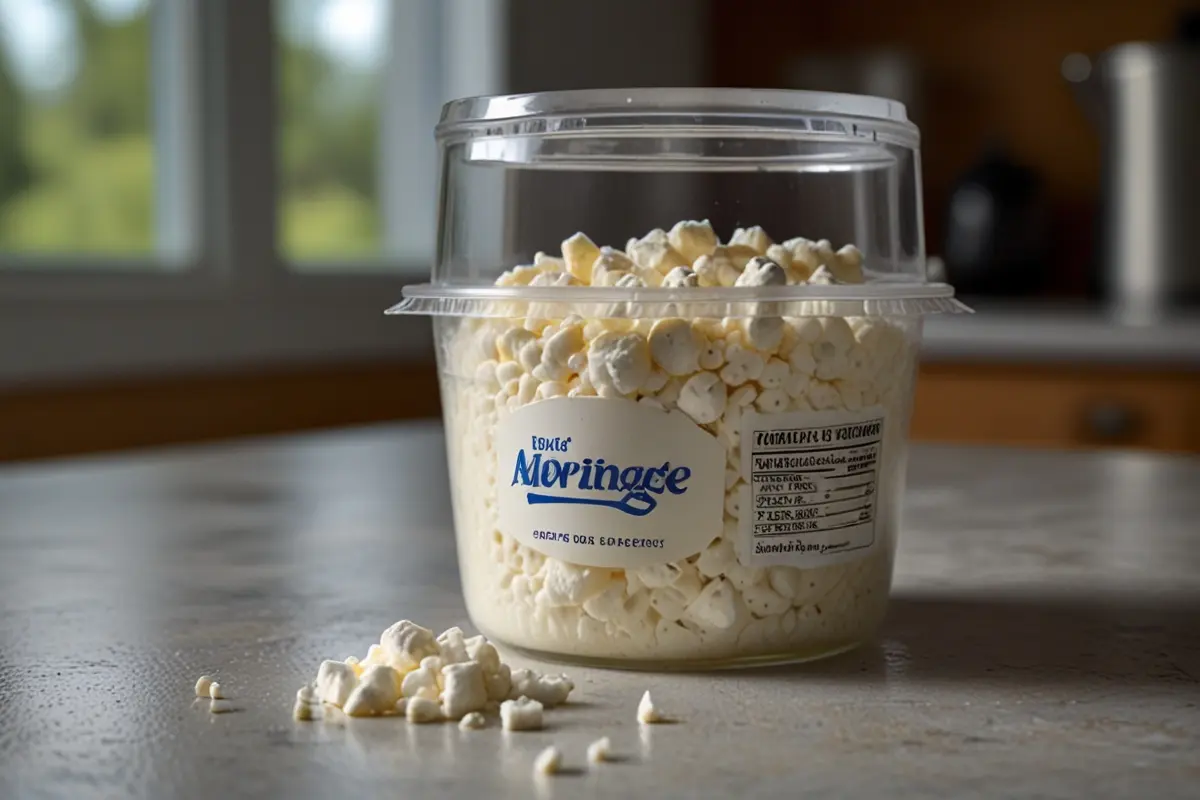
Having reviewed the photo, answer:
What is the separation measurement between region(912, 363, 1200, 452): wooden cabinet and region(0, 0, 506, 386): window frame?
90 cm

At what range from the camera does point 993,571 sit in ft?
2.81

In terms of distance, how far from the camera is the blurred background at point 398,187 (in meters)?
1.89

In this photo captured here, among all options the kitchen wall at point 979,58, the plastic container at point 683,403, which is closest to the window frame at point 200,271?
the kitchen wall at point 979,58

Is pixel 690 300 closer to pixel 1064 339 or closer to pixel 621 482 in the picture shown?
pixel 621 482

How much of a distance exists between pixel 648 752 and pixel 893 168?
0.35 metres

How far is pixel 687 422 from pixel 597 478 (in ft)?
0.14

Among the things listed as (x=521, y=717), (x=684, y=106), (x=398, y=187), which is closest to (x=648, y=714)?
(x=521, y=717)

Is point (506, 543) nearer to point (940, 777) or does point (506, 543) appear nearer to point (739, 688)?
point (739, 688)

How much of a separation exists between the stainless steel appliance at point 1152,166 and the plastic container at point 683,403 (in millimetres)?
1666

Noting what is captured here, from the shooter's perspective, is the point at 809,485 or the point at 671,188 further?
the point at 671,188

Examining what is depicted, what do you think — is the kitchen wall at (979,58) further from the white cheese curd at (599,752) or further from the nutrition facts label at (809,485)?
the white cheese curd at (599,752)

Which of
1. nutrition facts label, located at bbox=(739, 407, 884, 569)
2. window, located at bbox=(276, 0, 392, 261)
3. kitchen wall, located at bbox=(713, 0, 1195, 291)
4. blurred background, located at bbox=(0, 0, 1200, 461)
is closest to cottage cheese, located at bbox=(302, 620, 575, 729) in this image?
nutrition facts label, located at bbox=(739, 407, 884, 569)

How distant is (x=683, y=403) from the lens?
60 centimetres

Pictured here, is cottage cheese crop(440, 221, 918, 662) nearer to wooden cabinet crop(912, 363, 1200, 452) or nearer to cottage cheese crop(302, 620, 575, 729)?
cottage cheese crop(302, 620, 575, 729)
